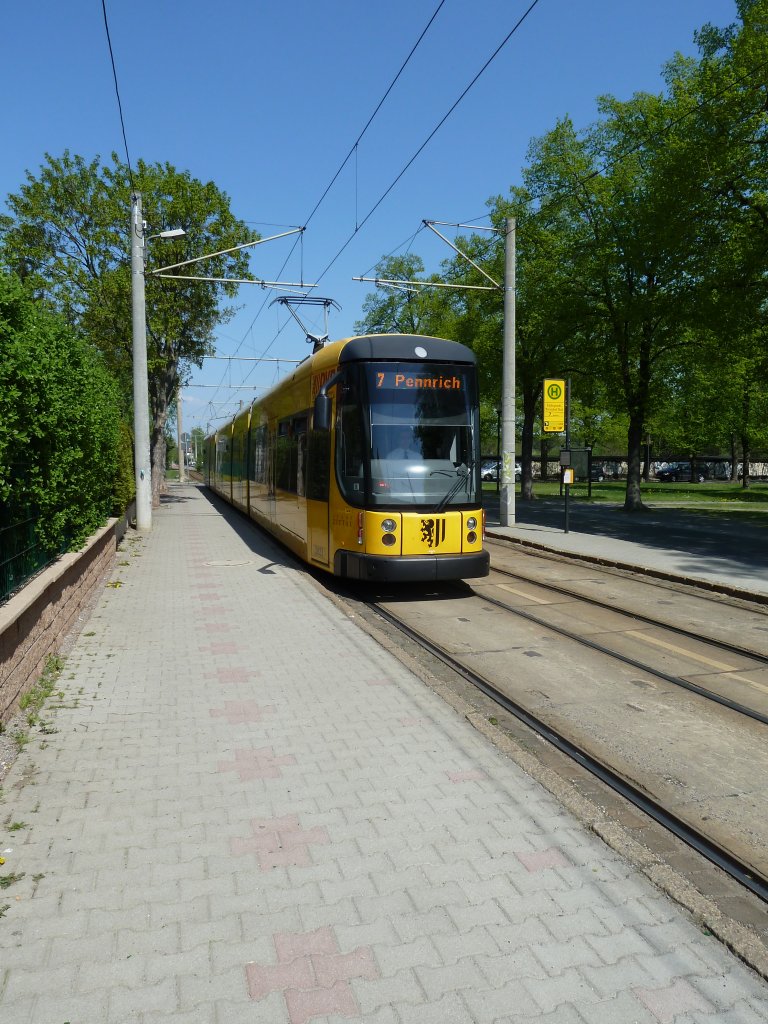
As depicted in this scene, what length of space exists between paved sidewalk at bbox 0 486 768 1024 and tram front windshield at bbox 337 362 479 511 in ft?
13.3

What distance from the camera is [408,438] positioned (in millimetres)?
9875

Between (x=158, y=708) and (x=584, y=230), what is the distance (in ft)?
76.6

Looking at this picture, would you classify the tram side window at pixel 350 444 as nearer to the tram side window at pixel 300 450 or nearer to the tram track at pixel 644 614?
the tram side window at pixel 300 450

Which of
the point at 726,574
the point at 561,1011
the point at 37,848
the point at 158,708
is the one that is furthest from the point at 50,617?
the point at 726,574

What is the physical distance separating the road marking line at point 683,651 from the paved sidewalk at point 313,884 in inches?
110

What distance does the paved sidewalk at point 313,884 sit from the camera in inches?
106

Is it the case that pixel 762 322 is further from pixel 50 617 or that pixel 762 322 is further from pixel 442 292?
pixel 442 292

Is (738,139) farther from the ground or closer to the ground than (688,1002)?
farther from the ground

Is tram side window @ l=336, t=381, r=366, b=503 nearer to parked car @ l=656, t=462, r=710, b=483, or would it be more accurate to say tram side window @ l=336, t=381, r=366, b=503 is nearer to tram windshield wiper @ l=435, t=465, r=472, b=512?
tram windshield wiper @ l=435, t=465, r=472, b=512

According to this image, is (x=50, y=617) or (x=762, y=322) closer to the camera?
(x=50, y=617)

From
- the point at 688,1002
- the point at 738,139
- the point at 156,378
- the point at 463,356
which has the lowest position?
the point at 688,1002

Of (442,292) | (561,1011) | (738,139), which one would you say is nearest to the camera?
(561,1011)

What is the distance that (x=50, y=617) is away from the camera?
680 centimetres

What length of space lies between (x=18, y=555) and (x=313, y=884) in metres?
4.03
